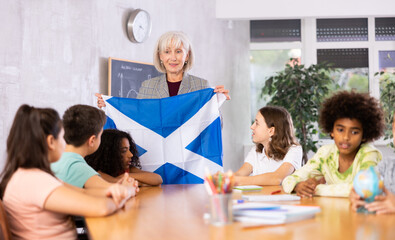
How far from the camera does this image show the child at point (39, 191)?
1.64m

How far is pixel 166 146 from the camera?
3.16 m

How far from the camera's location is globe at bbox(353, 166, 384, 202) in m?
1.63

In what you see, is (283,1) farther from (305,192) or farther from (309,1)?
(305,192)

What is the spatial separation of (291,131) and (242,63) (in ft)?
14.1

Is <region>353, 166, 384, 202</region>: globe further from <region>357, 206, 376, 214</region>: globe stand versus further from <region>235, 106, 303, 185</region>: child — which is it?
<region>235, 106, 303, 185</region>: child

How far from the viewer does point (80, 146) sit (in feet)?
7.43

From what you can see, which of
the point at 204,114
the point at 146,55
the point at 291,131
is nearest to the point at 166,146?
the point at 204,114

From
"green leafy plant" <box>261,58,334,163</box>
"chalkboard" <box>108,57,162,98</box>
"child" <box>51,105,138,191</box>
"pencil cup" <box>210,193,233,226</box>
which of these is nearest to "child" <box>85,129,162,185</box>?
"child" <box>51,105,138,191</box>

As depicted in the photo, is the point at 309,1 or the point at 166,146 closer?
the point at 166,146

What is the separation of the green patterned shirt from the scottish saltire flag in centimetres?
102

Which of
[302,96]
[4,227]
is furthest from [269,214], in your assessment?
[302,96]

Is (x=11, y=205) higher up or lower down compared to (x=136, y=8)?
lower down

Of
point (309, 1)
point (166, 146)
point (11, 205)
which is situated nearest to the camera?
point (11, 205)

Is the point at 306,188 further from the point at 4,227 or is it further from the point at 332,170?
the point at 4,227
